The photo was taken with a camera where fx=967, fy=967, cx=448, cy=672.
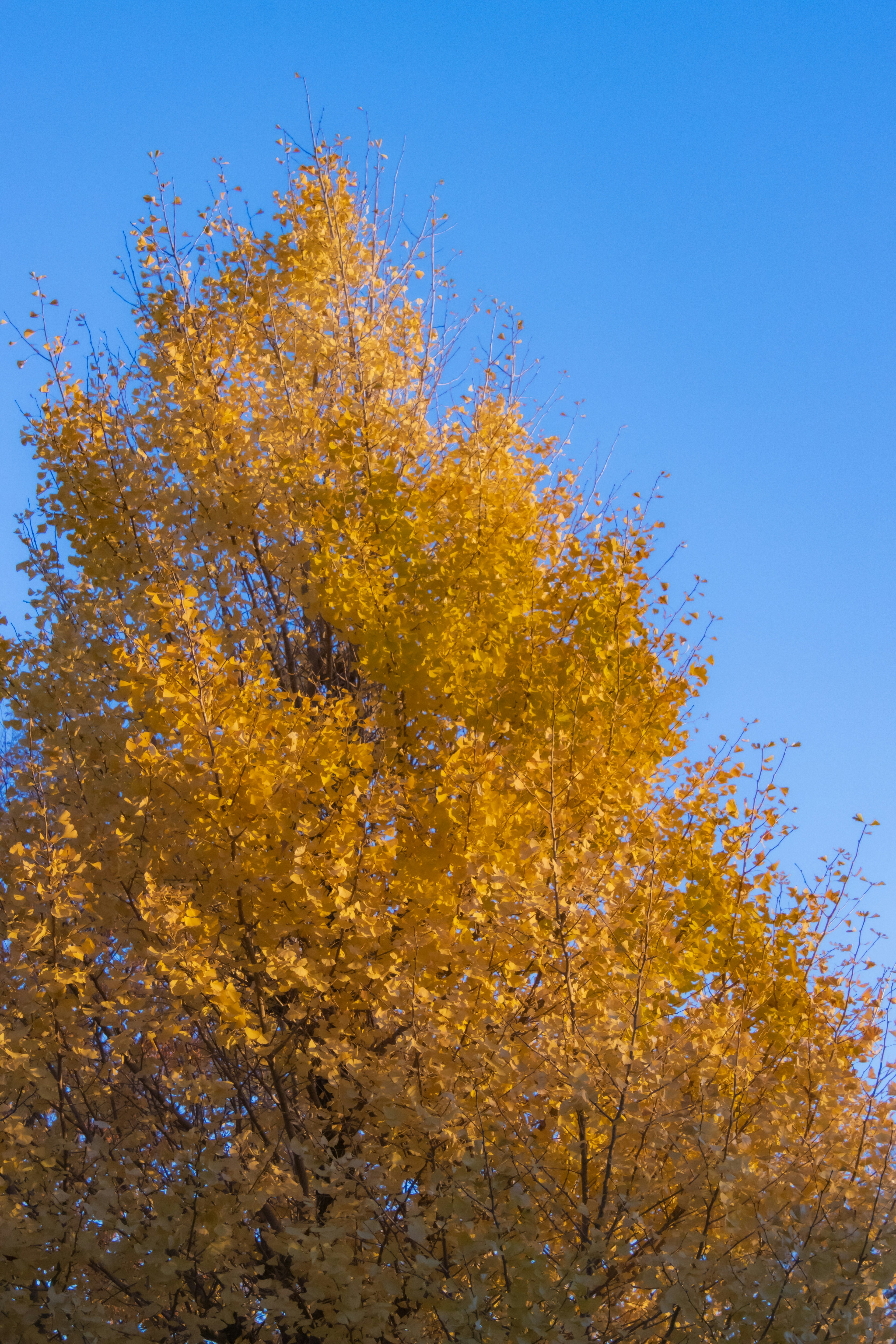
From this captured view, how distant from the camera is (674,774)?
20.3 ft

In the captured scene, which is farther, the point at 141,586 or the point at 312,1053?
the point at 141,586

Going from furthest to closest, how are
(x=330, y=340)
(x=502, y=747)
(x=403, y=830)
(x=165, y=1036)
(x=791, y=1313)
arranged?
(x=330, y=340)
(x=502, y=747)
(x=403, y=830)
(x=165, y=1036)
(x=791, y=1313)

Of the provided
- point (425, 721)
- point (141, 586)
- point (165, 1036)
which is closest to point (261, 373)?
point (141, 586)

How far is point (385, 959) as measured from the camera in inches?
178

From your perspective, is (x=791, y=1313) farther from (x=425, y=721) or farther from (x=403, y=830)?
(x=425, y=721)

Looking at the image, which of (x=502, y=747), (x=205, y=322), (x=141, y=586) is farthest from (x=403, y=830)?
(x=205, y=322)

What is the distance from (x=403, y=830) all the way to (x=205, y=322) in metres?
4.42

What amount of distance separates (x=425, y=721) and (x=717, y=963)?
2.23 m

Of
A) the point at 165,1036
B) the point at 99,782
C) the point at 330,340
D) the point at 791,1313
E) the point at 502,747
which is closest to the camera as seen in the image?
the point at 791,1313

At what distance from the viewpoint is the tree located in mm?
3555

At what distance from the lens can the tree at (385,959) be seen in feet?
11.7

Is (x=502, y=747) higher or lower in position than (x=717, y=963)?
higher

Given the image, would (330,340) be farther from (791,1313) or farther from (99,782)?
(791,1313)

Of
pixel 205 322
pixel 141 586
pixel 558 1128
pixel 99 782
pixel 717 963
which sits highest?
pixel 205 322
